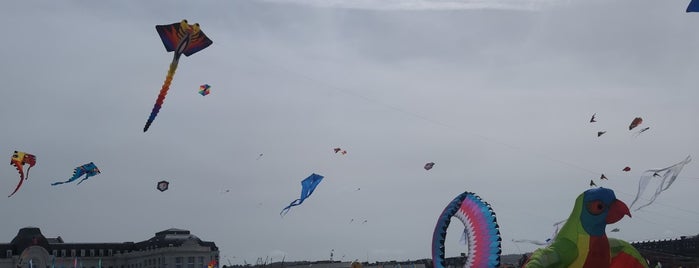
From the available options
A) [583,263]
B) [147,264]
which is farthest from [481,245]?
[147,264]

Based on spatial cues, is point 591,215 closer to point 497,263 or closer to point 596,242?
point 596,242

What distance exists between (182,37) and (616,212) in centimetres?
1587

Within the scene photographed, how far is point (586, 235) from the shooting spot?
26.1m

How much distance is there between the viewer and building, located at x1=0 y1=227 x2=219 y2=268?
113 meters

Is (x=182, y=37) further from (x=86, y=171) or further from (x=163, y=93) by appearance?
(x=86, y=171)

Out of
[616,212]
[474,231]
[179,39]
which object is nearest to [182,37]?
[179,39]

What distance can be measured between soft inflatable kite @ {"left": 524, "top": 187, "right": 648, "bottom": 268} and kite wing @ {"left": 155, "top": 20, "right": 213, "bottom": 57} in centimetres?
1383

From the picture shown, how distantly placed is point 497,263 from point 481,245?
37.8 inches

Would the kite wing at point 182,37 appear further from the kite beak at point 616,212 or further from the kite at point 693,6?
the kite at point 693,6

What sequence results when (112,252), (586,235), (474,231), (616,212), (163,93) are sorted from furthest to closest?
(112,252) → (163,93) → (616,212) → (586,235) → (474,231)

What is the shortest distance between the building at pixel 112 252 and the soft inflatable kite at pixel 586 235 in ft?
298

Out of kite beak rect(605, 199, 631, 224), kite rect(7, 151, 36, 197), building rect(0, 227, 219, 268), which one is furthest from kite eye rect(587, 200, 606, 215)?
building rect(0, 227, 219, 268)

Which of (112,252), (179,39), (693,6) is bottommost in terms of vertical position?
(693,6)

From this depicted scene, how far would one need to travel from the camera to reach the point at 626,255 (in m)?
28.4
